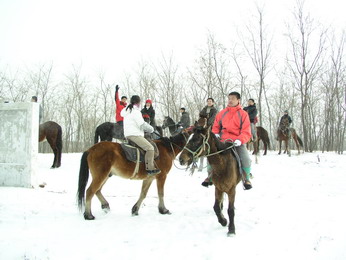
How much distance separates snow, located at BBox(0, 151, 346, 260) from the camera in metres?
3.88

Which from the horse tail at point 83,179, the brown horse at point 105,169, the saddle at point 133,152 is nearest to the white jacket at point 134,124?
the saddle at point 133,152

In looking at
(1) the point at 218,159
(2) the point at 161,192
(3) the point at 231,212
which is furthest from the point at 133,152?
(3) the point at 231,212

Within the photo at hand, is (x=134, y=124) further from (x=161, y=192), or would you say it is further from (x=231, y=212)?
(x=231, y=212)

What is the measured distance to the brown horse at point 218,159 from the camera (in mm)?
4467

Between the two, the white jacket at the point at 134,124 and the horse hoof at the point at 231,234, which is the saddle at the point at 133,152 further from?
the horse hoof at the point at 231,234

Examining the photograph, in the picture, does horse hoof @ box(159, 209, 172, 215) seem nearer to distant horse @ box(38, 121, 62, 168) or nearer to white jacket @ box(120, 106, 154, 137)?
white jacket @ box(120, 106, 154, 137)

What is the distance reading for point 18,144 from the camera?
7.45 metres

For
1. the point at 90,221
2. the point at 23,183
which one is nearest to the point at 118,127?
the point at 23,183

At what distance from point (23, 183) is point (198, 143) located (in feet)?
17.9

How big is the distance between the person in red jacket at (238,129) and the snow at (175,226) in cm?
111

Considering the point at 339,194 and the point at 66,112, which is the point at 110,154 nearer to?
the point at 339,194

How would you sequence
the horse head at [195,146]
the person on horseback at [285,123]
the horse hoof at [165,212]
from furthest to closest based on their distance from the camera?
the person on horseback at [285,123], the horse hoof at [165,212], the horse head at [195,146]

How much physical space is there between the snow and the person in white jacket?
1.09m

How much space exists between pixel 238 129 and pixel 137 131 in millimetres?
2117
